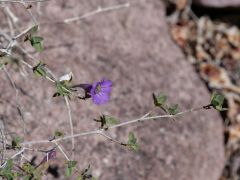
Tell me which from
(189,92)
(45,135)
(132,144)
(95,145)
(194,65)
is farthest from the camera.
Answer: (194,65)

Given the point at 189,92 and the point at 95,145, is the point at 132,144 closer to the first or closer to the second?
the point at 95,145

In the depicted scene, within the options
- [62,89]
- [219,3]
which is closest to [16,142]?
[62,89]

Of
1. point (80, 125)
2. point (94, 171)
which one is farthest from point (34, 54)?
point (94, 171)

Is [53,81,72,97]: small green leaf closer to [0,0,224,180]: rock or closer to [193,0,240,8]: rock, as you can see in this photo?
[0,0,224,180]: rock

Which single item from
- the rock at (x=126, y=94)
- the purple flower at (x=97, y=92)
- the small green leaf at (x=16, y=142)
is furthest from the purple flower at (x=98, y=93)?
the rock at (x=126, y=94)

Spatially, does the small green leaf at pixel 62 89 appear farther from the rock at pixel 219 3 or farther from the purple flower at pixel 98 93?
the rock at pixel 219 3

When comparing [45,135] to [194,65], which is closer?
[45,135]

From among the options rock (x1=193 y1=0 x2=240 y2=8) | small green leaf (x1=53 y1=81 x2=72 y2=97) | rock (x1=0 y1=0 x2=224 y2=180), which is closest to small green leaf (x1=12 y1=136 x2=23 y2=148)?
small green leaf (x1=53 y1=81 x2=72 y2=97)

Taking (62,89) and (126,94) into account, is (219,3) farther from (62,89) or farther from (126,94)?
(62,89)
